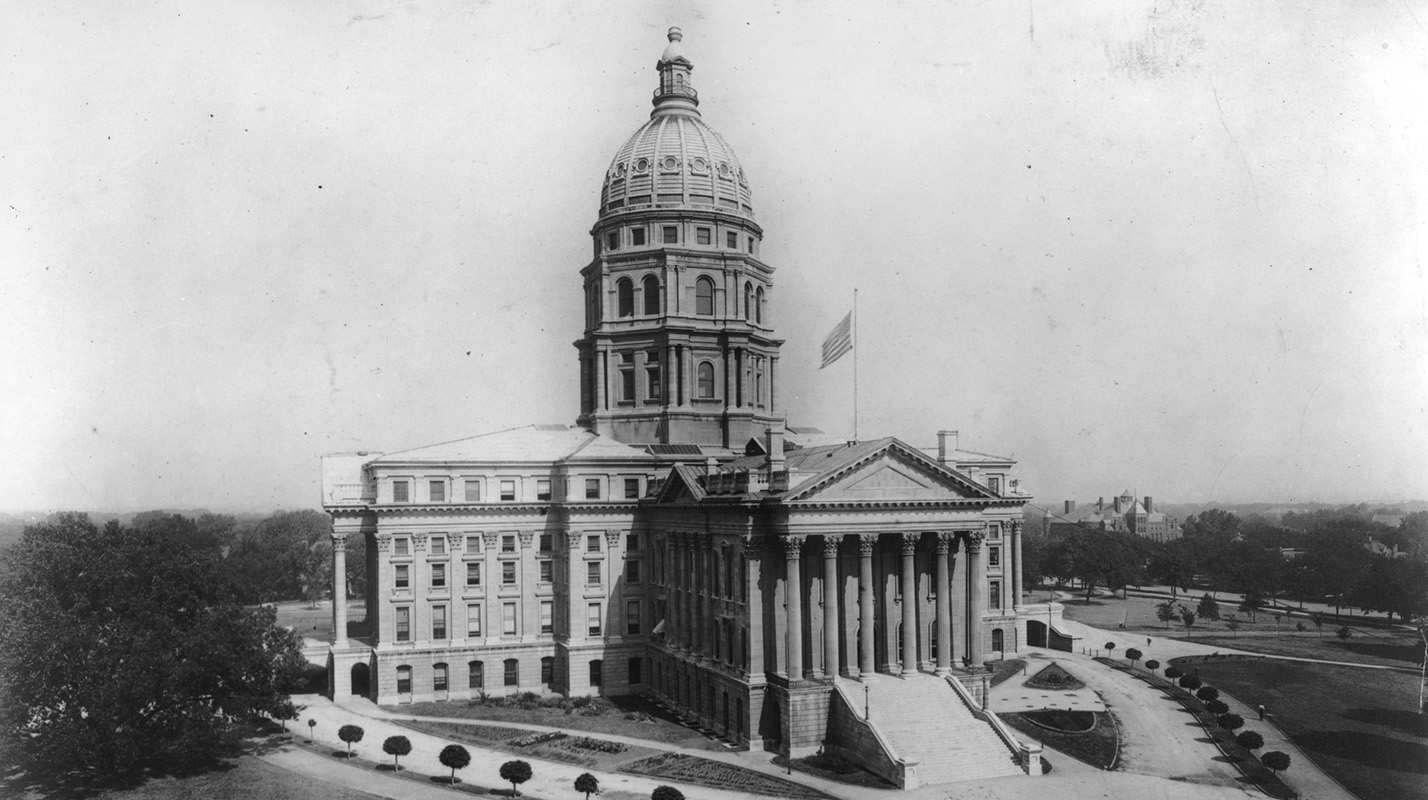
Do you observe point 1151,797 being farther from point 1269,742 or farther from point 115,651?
point 115,651

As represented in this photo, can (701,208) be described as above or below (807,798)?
above

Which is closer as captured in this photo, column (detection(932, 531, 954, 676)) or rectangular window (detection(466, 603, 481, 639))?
column (detection(932, 531, 954, 676))

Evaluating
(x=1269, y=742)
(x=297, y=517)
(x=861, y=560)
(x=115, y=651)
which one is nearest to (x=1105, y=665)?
(x=1269, y=742)

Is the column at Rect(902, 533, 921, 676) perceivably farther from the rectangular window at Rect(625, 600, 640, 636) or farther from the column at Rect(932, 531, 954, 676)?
the rectangular window at Rect(625, 600, 640, 636)

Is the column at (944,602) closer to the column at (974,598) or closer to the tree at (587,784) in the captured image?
the column at (974,598)

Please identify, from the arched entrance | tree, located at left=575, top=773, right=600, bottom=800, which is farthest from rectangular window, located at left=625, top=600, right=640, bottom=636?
the arched entrance
